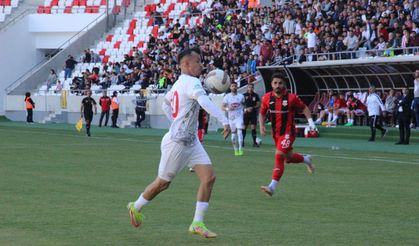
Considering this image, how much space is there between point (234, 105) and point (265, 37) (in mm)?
15535

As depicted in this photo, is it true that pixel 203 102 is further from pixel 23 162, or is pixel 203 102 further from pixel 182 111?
pixel 23 162

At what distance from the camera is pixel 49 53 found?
65.3 meters

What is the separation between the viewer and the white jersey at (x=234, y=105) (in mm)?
29172

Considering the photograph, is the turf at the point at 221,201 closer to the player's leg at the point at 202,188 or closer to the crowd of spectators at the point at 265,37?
the player's leg at the point at 202,188

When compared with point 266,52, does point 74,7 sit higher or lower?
higher

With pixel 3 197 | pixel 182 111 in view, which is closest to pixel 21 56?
pixel 3 197

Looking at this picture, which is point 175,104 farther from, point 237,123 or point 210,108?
point 237,123

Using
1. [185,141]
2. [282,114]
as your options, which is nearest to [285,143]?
[282,114]

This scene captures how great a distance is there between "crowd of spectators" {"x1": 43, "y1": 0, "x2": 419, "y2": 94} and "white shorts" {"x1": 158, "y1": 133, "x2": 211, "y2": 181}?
23996mm

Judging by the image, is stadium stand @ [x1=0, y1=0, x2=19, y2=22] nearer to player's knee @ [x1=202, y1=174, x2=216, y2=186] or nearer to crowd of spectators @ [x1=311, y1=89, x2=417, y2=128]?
crowd of spectators @ [x1=311, y1=89, x2=417, y2=128]

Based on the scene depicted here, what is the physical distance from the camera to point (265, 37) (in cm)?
4441

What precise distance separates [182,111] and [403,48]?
23.4m

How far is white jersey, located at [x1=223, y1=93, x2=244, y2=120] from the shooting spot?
2917cm

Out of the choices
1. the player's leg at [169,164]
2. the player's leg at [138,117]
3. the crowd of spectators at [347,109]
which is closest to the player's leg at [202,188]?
the player's leg at [169,164]
